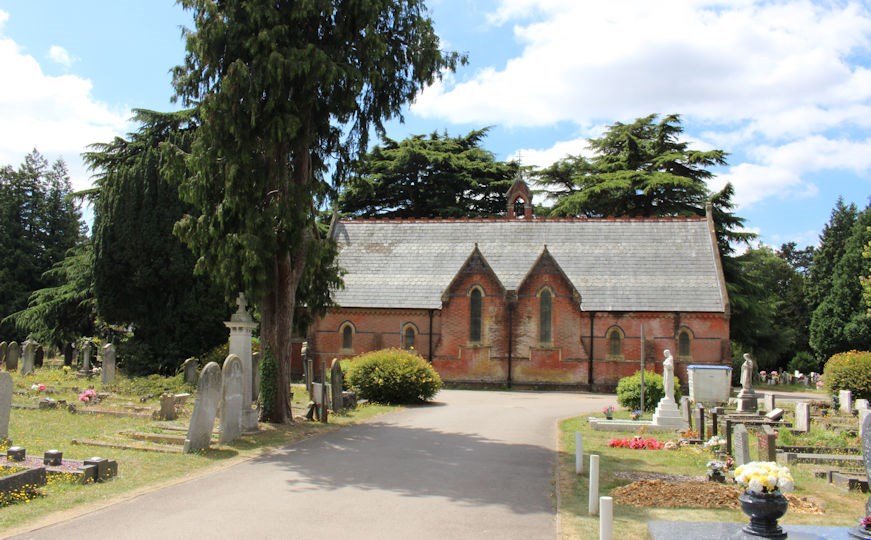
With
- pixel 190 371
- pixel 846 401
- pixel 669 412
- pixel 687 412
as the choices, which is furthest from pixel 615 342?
pixel 190 371

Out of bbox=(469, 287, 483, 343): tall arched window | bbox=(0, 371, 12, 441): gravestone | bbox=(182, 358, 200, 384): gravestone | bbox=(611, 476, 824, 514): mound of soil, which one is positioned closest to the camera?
bbox=(611, 476, 824, 514): mound of soil

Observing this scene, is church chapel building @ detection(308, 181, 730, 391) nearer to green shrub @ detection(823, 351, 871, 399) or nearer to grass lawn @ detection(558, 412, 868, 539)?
green shrub @ detection(823, 351, 871, 399)

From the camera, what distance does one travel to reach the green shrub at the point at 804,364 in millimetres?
61531

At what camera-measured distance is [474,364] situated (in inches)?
1375

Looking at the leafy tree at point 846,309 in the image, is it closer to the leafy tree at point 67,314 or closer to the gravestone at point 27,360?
the leafy tree at point 67,314

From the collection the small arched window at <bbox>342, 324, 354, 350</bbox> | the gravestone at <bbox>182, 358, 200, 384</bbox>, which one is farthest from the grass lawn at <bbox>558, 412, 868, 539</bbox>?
the small arched window at <bbox>342, 324, 354, 350</bbox>

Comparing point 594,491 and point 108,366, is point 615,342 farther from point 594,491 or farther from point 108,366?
point 594,491

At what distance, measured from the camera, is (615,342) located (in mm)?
34750

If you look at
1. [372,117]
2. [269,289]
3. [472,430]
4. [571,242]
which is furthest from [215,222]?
[571,242]

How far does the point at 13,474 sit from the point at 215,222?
8711 millimetres

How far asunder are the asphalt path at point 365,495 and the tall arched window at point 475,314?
16781 millimetres

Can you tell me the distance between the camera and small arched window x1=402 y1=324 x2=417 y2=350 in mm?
36000

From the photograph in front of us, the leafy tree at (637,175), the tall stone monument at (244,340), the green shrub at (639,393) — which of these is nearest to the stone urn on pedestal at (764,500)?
the tall stone monument at (244,340)

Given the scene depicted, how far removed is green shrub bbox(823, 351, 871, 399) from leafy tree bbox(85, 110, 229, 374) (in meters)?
23.5
